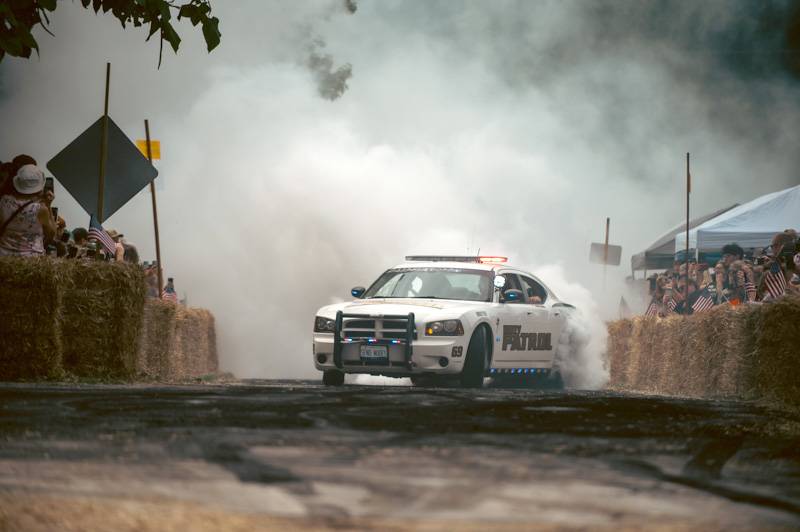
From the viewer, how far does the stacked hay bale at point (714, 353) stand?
43.3 feet

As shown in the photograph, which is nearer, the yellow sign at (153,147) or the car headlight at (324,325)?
the car headlight at (324,325)

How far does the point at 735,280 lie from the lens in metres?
20.5

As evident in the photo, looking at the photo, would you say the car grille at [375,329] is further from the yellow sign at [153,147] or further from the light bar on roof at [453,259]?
the yellow sign at [153,147]

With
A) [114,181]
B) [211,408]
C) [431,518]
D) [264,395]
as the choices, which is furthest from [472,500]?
[114,181]

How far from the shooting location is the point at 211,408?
29.6 ft

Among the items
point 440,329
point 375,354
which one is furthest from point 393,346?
point 440,329

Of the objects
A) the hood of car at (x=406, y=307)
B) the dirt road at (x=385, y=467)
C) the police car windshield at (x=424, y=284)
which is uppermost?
the police car windshield at (x=424, y=284)

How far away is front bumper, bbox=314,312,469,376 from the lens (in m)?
15.8

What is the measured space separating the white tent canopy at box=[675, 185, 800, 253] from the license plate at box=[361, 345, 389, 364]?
11.4m

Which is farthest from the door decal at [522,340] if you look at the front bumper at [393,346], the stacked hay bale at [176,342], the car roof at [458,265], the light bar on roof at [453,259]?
the stacked hay bale at [176,342]

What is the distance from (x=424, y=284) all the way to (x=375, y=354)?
6.96ft

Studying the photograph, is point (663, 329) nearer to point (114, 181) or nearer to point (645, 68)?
point (114, 181)

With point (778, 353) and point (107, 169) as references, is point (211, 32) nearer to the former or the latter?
point (107, 169)

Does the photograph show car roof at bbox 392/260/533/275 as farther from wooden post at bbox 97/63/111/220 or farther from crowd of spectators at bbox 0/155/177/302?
crowd of spectators at bbox 0/155/177/302
